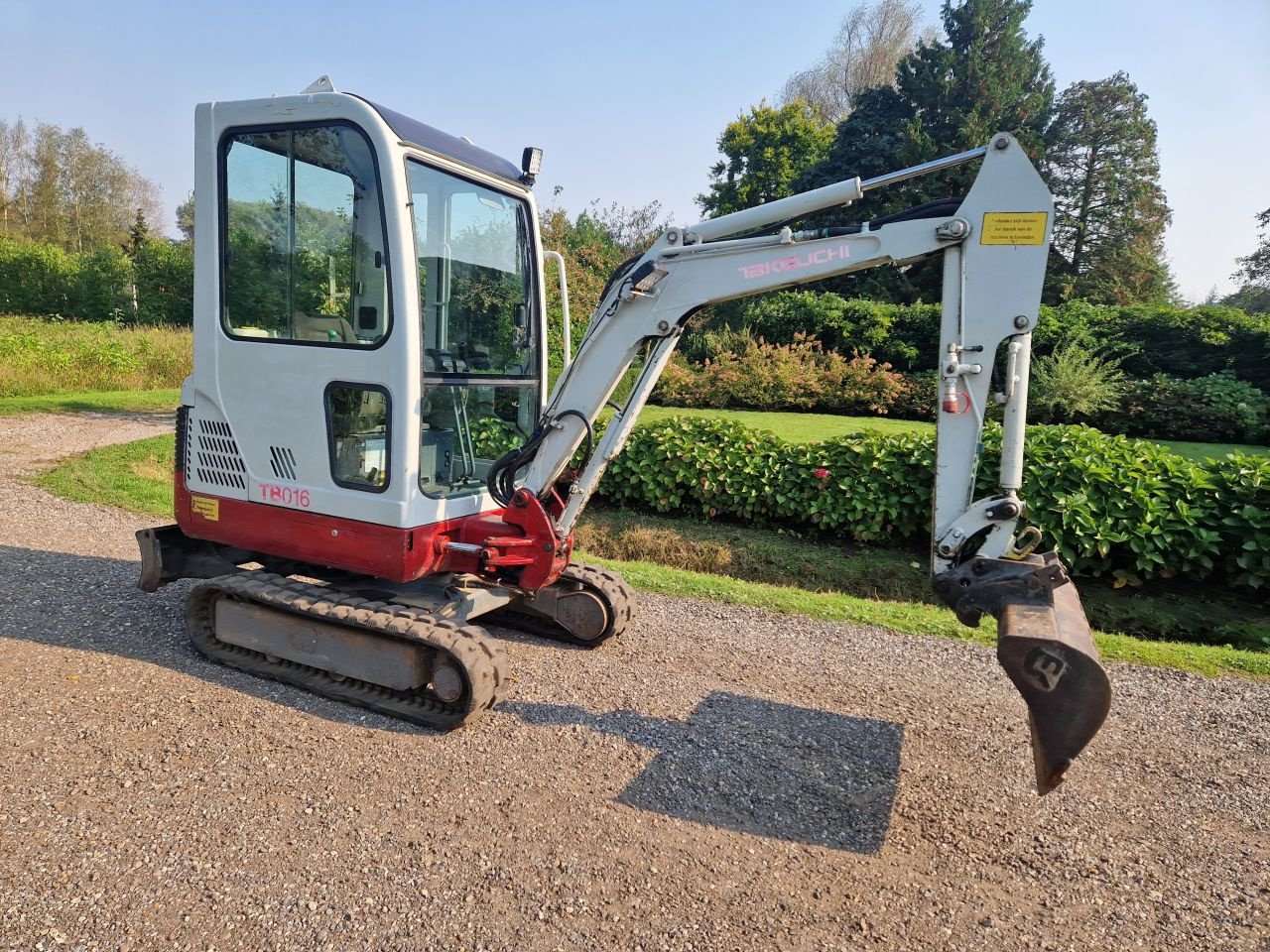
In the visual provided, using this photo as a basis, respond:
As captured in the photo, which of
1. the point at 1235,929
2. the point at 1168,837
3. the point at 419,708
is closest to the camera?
the point at 1235,929

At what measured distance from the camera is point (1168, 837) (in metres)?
3.28

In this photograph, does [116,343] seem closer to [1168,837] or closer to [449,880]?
[449,880]

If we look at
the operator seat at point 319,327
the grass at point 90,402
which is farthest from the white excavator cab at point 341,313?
the grass at point 90,402

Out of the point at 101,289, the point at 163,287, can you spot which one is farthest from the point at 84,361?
the point at 101,289

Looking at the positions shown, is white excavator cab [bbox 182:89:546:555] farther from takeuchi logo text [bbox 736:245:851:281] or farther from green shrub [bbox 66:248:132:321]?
green shrub [bbox 66:248:132:321]

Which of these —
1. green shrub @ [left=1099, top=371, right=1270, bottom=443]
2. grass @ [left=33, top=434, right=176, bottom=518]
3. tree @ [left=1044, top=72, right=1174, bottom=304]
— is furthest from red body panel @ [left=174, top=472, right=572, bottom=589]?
tree @ [left=1044, top=72, right=1174, bottom=304]

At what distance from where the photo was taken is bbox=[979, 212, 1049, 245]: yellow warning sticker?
10.7ft

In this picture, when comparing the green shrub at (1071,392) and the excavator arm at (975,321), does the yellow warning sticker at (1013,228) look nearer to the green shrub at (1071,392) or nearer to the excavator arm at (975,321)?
the excavator arm at (975,321)

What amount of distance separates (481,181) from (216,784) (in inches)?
129

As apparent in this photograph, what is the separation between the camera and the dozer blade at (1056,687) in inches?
113

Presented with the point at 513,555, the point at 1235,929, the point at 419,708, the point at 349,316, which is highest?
the point at 349,316

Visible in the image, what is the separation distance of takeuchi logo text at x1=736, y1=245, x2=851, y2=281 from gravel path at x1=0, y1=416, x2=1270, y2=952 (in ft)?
7.49

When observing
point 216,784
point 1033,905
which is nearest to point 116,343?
point 216,784

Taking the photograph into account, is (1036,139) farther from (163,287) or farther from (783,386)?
(163,287)
